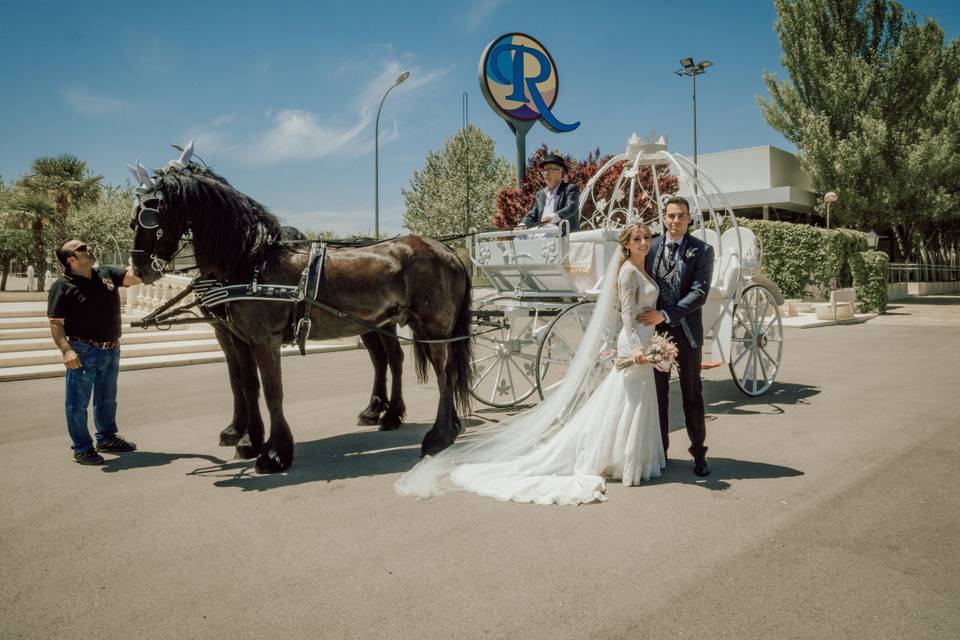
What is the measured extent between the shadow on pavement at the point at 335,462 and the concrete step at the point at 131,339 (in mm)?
8623

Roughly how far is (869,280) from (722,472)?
69.8 feet

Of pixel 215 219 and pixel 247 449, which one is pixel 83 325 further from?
pixel 247 449

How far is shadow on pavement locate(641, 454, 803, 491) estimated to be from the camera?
15.3 ft

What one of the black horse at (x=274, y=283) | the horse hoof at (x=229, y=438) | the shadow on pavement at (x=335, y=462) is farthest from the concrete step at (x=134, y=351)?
the shadow on pavement at (x=335, y=462)

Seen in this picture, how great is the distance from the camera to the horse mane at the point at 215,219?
5027 millimetres

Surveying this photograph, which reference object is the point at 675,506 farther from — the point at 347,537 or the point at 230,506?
the point at 230,506

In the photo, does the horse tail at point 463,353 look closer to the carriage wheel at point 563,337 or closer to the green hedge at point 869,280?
the carriage wheel at point 563,337

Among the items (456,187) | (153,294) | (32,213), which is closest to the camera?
(153,294)

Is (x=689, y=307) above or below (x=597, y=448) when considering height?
above

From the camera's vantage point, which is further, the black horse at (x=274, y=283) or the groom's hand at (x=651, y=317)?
the black horse at (x=274, y=283)

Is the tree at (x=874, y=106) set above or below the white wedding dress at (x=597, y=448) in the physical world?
above

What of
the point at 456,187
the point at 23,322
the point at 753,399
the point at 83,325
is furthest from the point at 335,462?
the point at 456,187

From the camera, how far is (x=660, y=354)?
15.1ft

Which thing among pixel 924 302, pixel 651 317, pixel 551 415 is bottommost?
pixel 551 415
